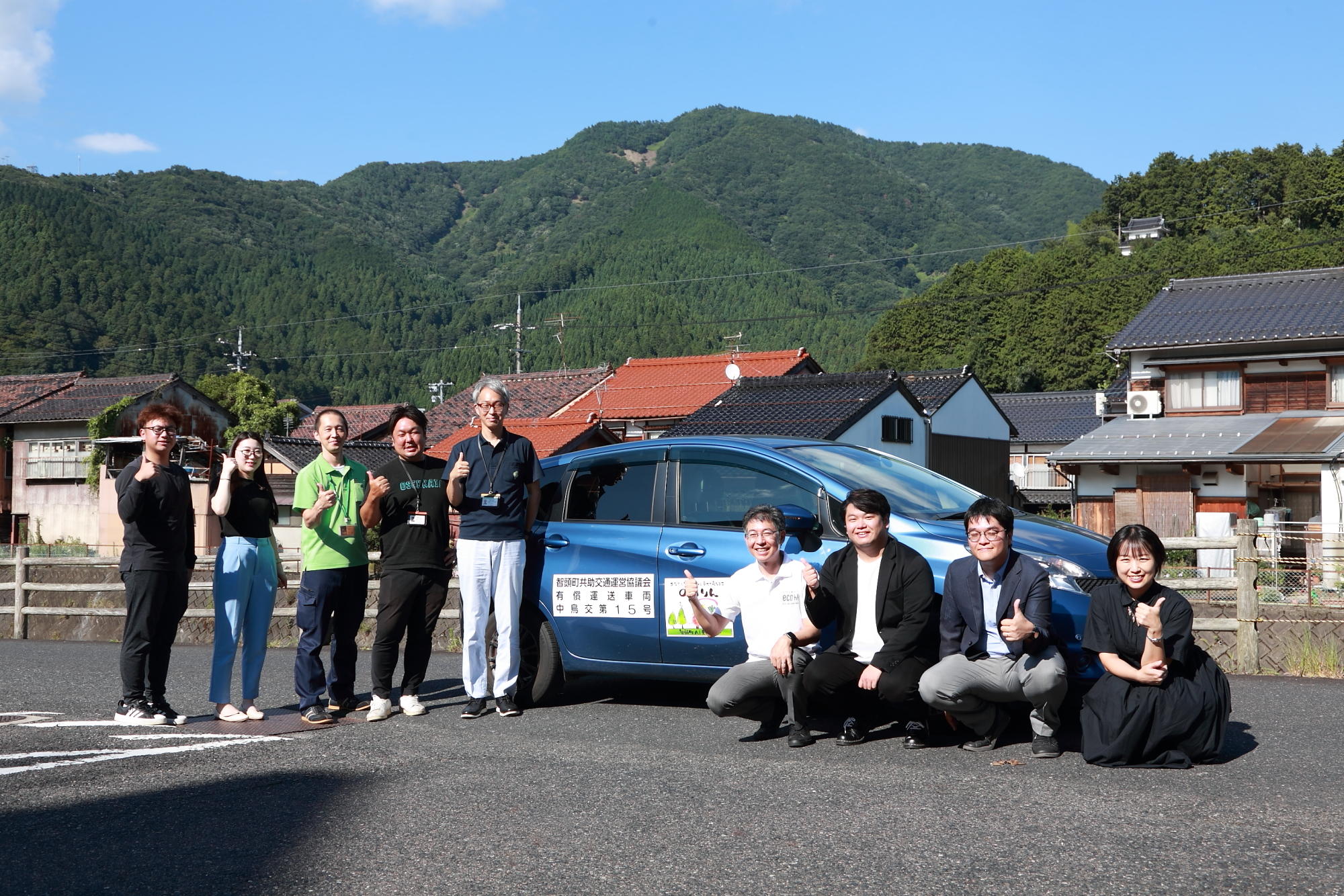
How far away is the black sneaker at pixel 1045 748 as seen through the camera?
5.30m

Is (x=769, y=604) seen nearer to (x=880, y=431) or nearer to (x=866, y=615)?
(x=866, y=615)

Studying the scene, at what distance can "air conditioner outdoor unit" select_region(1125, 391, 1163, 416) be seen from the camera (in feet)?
97.8

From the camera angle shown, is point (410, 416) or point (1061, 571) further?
point (410, 416)

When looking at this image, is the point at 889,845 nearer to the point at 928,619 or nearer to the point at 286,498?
the point at 928,619

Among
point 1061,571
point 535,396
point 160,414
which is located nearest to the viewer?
point 1061,571

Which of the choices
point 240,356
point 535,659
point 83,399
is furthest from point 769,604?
point 240,356

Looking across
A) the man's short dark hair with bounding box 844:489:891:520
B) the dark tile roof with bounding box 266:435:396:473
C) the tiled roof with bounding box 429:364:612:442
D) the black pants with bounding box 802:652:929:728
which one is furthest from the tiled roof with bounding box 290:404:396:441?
the man's short dark hair with bounding box 844:489:891:520

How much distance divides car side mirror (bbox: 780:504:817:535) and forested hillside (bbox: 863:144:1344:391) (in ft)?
173

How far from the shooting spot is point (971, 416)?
3706 centimetres

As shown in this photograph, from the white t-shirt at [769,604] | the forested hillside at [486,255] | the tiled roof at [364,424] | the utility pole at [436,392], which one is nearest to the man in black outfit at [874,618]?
the white t-shirt at [769,604]

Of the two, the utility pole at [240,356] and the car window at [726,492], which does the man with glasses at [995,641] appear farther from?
the utility pole at [240,356]

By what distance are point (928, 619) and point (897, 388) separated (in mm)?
26609

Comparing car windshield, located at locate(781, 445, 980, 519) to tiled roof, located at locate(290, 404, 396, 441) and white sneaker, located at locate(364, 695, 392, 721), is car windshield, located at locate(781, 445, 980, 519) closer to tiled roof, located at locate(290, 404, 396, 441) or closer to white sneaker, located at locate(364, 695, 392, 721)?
white sneaker, located at locate(364, 695, 392, 721)

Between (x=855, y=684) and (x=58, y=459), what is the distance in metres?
44.1
